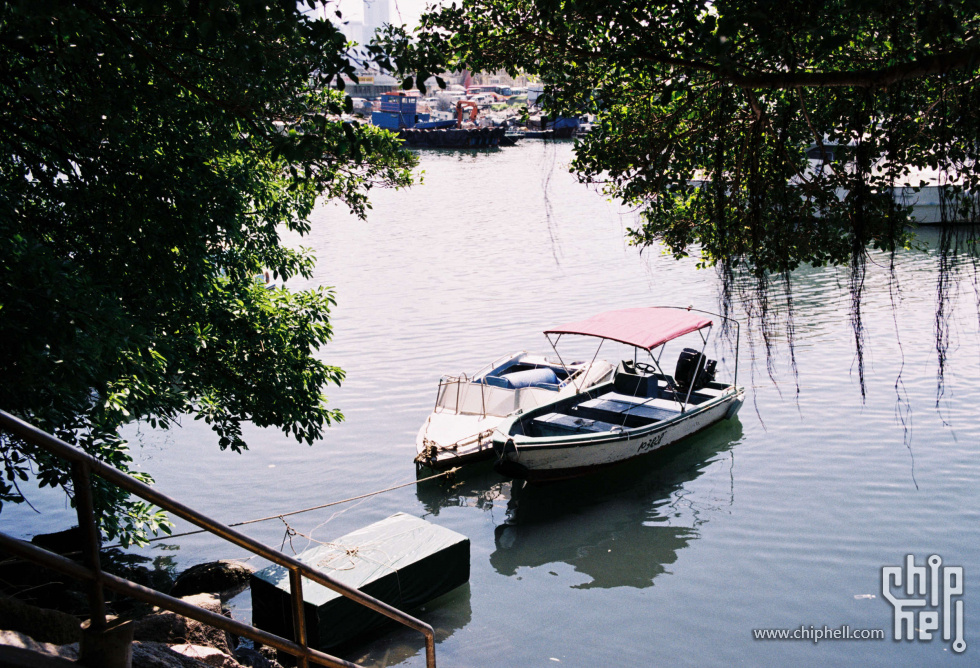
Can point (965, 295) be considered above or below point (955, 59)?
below

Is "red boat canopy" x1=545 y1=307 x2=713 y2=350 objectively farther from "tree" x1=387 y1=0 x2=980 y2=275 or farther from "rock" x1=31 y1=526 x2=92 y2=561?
"rock" x1=31 y1=526 x2=92 y2=561

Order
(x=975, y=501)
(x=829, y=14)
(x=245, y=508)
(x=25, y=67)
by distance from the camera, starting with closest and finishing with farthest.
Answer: (x=829, y=14)
(x=25, y=67)
(x=975, y=501)
(x=245, y=508)

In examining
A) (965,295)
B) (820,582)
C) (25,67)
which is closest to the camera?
(25,67)

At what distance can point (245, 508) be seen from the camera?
567 inches

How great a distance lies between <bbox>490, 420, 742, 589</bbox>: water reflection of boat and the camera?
1271cm

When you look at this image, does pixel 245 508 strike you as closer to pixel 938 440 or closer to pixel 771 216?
pixel 771 216

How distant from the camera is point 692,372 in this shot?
1736 cm

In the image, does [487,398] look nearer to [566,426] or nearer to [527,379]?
[527,379]

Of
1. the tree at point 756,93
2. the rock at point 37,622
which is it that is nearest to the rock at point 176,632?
the rock at point 37,622

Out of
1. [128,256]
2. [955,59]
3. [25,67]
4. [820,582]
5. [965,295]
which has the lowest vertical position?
[820,582]

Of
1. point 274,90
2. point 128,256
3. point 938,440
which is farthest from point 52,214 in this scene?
point 938,440

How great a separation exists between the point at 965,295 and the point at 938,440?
35.7 ft

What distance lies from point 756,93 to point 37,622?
7155 mm

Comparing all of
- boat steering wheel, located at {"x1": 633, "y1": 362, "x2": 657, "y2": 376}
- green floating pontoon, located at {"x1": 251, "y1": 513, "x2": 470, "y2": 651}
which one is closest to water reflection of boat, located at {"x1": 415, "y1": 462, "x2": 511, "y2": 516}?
green floating pontoon, located at {"x1": 251, "y1": 513, "x2": 470, "y2": 651}
